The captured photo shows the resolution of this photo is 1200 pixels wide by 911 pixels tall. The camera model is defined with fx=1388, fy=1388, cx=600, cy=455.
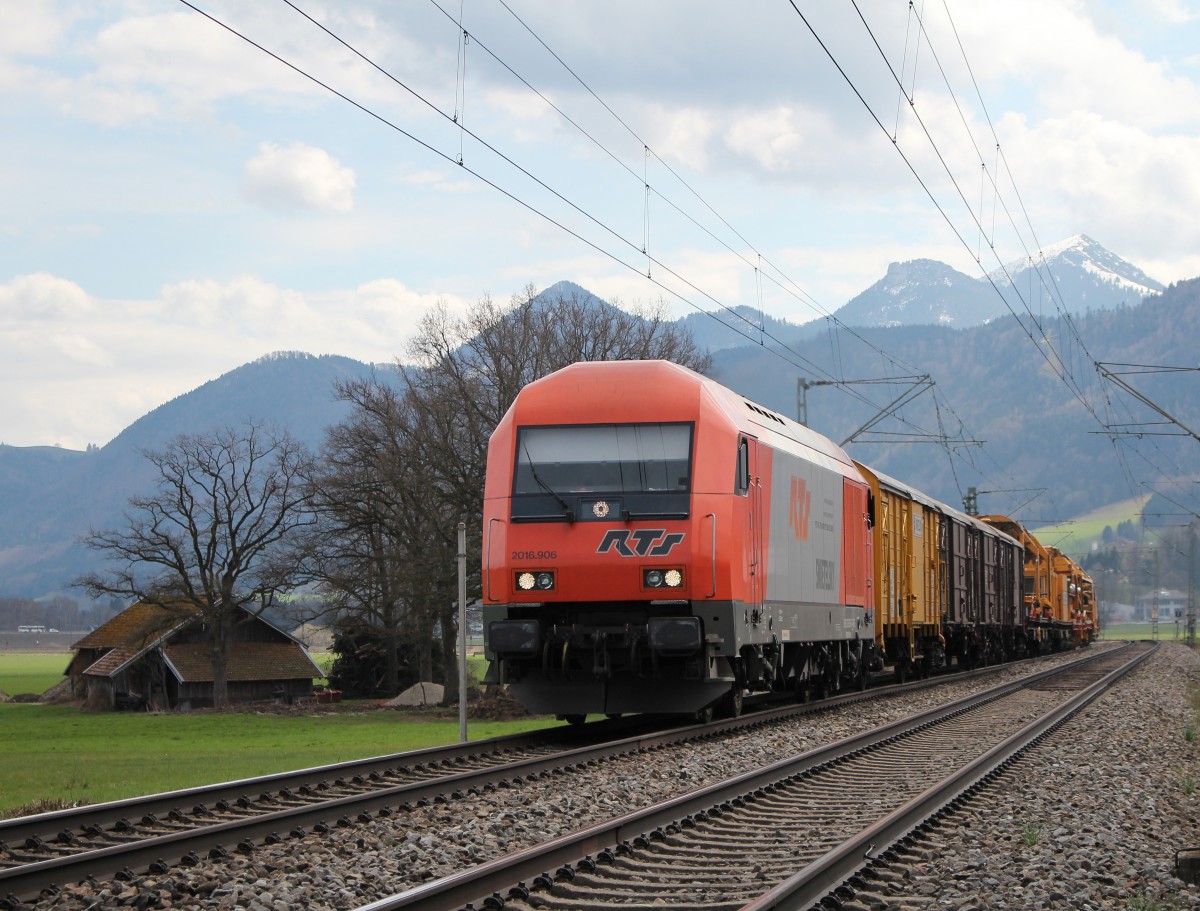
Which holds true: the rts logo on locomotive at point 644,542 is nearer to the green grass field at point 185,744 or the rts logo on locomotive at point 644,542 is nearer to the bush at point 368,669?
the green grass field at point 185,744

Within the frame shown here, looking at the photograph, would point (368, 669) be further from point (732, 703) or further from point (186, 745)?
point (732, 703)

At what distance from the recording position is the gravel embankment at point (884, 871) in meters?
7.43

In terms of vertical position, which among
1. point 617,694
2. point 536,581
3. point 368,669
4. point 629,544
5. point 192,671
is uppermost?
point 629,544

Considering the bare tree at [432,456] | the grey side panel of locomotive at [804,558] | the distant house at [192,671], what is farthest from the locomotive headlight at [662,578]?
the distant house at [192,671]

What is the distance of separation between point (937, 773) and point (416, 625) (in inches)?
1291

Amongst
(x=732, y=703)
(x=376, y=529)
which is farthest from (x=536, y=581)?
(x=376, y=529)

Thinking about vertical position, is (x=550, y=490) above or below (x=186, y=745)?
above

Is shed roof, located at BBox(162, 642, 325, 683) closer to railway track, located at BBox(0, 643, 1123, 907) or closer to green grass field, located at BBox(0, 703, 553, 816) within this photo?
green grass field, located at BBox(0, 703, 553, 816)

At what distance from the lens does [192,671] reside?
67062mm

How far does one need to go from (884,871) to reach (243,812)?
4544 millimetres

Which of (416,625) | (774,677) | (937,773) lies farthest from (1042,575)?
(937,773)

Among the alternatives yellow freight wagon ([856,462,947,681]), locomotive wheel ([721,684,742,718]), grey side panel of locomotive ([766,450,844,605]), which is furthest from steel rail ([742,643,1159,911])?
yellow freight wagon ([856,462,947,681])

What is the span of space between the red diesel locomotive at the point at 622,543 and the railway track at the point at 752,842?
2.10 m

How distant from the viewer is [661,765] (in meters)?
13.1
